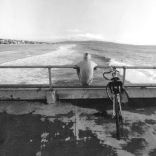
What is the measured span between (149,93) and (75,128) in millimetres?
2520

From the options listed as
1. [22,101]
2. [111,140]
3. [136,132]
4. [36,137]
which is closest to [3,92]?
[22,101]

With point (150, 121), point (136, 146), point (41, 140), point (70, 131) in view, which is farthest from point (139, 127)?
point (41, 140)

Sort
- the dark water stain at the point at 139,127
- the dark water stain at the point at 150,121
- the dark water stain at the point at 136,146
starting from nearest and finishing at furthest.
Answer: the dark water stain at the point at 136,146, the dark water stain at the point at 139,127, the dark water stain at the point at 150,121

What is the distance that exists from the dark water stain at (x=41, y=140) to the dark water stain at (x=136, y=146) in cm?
33

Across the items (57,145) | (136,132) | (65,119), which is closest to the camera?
(57,145)

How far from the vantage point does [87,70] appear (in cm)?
612

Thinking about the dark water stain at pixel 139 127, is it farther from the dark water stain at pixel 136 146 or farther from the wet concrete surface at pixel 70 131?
the dark water stain at pixel 136 146

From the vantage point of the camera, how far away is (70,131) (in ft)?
16.8

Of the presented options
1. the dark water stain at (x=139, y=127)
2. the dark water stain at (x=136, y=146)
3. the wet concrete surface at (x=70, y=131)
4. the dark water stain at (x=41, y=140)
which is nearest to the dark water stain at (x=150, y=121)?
the wet concrete surface at (x=70, y=131)

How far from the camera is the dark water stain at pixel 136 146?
4.48 metres

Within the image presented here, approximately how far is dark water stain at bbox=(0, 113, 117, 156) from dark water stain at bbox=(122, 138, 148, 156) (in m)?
0.33

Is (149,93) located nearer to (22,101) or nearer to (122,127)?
(122,127)

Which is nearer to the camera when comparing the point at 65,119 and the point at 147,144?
the point at 147,144

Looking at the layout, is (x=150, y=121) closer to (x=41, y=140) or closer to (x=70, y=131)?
(x=70, y=131)
